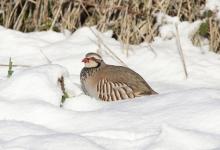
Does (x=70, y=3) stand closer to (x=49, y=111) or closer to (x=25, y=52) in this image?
(x=25, y=52)

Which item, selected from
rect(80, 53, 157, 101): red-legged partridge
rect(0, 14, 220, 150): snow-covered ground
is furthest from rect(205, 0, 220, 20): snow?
rect(80, 53, 157, 101): red-legged partridge

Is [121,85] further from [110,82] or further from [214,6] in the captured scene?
[214,6]

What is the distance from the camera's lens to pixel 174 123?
3.50m

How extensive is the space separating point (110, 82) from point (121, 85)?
119mm

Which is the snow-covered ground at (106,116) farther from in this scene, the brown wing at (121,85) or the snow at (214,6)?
the snow at (214,6)

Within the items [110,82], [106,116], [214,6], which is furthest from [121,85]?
[214,6]

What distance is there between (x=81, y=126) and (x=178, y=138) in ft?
2.07

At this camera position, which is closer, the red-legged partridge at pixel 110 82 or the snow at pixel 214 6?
the red-legged partridge at pixel 110 82

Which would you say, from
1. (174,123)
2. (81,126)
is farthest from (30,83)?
(174,123)

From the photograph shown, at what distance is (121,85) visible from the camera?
16.4 feet

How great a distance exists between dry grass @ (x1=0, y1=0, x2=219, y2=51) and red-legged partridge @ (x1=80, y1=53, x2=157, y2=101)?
81 cm

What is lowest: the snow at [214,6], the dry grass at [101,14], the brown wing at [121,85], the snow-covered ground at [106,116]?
the brown wing at [121,85]

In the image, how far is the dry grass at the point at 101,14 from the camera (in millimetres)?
6156

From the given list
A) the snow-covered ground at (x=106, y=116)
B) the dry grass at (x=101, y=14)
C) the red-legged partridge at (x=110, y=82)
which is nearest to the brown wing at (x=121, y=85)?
the red-legged partridge at (x=110, y=82)
